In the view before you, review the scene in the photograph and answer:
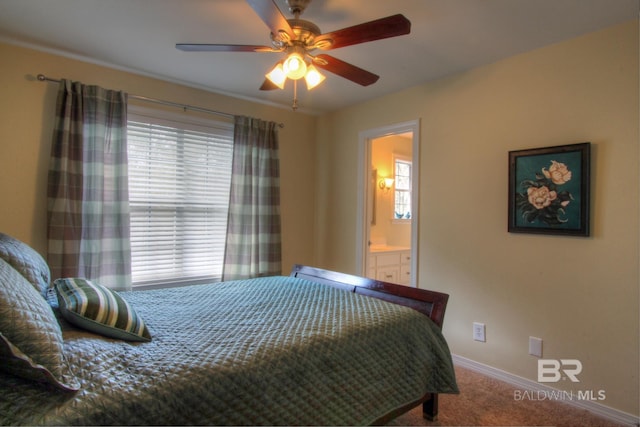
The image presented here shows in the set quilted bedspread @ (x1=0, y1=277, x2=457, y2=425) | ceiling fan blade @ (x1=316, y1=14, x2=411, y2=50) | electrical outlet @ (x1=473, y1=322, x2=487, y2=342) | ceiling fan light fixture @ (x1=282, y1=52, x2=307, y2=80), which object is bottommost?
electrical outlet @ (x1=473, y1=322, x2=487, y2=342)

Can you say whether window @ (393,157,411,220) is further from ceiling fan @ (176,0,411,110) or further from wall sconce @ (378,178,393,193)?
ceiling fan @ (176,0,411,110)

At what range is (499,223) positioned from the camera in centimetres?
270

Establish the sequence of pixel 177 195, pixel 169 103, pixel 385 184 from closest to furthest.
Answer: pixel 169 103 < pixel 177 195 < pixel 385 184

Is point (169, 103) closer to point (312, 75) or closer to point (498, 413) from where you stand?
point (312, 75)

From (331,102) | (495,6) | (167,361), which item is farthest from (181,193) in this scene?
(495,6)

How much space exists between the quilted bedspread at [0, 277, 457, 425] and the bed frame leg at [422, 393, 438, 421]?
180mm

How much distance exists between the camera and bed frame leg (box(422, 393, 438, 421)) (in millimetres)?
2061

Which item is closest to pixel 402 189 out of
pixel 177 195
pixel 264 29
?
pixel 177 195

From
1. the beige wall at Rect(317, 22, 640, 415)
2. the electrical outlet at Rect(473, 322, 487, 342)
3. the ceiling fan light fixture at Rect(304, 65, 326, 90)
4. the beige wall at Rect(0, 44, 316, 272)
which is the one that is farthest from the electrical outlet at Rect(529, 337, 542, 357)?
the beige wall at Rect(0, 44, 316, 272)

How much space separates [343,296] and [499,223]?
137cm

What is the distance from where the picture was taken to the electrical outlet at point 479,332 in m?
2.77

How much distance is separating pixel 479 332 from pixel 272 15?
2605 mm

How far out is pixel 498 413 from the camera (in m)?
2.18

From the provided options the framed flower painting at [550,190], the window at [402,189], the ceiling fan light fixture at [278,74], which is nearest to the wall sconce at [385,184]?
the window at [402,189]
